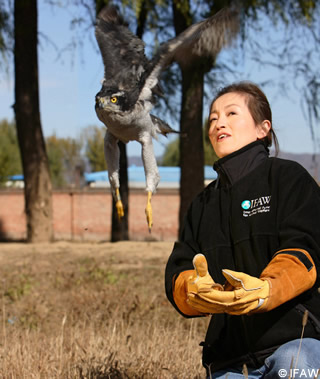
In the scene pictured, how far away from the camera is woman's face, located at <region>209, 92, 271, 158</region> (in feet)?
6.27

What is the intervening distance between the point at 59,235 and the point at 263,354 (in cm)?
1895

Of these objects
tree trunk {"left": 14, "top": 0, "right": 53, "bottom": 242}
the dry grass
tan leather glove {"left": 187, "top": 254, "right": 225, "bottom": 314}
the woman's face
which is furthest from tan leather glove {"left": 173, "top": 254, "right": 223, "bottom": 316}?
tree trunk {"left": 14, "top": 0, "right": 53, "bottom": 242}

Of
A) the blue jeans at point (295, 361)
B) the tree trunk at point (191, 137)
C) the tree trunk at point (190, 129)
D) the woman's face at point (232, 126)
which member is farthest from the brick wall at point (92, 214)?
the blue jeans at point (295, 361)

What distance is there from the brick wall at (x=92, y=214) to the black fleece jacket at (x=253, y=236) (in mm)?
16792

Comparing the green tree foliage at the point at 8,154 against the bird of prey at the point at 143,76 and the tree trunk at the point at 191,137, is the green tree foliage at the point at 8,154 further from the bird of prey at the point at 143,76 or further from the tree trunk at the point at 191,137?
the bird of prey at the point at 143,76

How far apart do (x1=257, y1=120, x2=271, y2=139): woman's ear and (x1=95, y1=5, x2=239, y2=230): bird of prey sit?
0.31 metres

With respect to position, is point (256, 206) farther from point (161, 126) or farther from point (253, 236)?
point (161, 126)

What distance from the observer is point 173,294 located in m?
1.89

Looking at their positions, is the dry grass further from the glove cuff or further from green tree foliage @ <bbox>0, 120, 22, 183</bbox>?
green tree foliage @ <bbox>0, 120, 22, 183</bbox>

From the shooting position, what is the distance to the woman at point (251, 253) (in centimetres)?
157

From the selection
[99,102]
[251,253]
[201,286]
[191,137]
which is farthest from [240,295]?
[191,137]

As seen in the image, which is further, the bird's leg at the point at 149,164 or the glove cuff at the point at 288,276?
the bird's leg at the point at 149,164

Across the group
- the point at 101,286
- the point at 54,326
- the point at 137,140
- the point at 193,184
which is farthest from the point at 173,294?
the point at 193,184

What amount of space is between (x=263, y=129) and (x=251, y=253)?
46 cm
